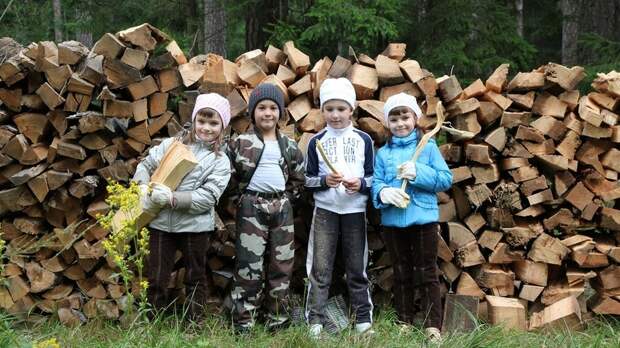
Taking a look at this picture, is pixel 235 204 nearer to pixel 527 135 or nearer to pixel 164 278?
pixel 164 278

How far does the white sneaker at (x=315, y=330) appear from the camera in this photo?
3907 millimetres

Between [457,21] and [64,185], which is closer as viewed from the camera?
[64,185]

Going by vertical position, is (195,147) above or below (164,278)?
above

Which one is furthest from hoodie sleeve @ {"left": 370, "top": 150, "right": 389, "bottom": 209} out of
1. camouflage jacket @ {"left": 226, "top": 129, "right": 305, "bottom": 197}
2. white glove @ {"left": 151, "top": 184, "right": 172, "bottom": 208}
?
white glove @ {"left": 151, "top": 184, "right": 172, "bottom": 208}

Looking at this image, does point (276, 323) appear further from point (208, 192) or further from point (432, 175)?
point (432, 175)

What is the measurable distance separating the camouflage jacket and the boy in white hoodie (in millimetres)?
111

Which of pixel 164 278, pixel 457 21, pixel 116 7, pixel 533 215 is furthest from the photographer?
pixel 116 7

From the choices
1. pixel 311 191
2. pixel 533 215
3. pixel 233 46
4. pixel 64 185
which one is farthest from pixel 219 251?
pixel 233 46

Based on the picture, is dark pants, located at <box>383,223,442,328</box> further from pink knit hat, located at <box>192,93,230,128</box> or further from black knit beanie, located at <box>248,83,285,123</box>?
Result: pink knit hat, located at <box>192,93,230,128</box>

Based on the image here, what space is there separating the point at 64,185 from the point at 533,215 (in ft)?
11.3

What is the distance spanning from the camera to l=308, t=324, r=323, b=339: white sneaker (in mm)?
3907

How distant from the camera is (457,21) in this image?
8.54 metres

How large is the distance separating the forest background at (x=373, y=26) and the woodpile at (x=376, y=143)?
8.31ft

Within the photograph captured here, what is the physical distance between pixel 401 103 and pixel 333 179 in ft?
2.23
